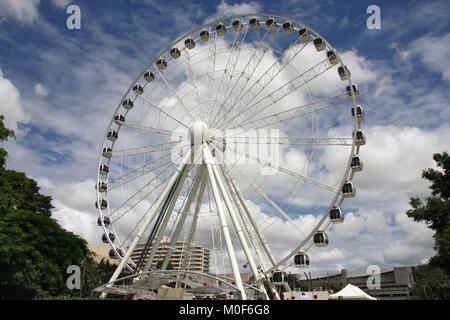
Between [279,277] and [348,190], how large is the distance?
6.47 m

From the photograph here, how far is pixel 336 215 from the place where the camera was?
970 inches

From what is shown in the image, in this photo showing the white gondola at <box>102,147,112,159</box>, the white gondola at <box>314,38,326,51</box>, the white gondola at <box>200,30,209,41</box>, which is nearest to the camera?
the white gondola at <box>314,38,326,51</box>

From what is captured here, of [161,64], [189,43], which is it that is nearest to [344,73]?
[189,43]

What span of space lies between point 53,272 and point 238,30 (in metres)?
28.2

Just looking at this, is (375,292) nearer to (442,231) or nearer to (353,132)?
(442,231)

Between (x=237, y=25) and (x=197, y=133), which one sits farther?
(x=237, y=25)

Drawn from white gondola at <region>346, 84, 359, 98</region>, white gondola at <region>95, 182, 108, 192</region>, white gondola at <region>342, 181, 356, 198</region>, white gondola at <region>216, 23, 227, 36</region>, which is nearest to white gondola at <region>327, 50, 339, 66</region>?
white gondola at <region>346, 84, 359, 98</region>

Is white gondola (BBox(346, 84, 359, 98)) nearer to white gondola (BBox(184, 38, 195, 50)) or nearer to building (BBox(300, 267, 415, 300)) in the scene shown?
white gondola (BBox(184, 38, 195, 50))

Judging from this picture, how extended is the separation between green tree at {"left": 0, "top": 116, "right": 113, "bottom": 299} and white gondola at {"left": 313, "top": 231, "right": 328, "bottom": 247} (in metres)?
23.9

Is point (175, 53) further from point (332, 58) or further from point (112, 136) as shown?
point (332, 58)

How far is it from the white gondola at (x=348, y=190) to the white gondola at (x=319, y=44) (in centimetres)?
1013

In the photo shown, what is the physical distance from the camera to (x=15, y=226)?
35625 millimetres

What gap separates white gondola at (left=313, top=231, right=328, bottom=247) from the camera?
960 inches
